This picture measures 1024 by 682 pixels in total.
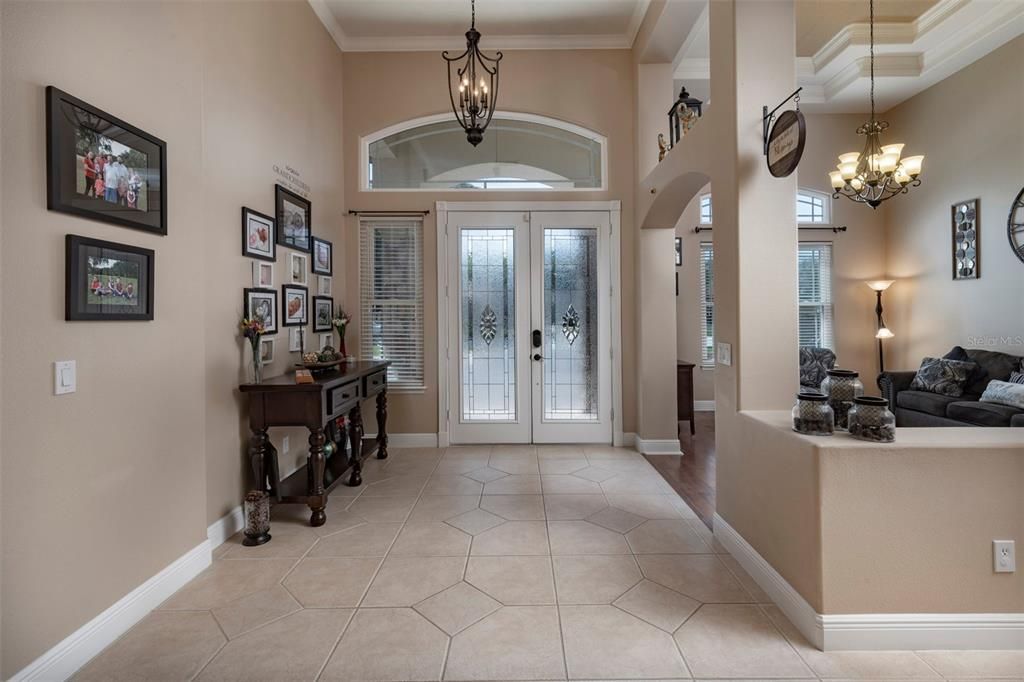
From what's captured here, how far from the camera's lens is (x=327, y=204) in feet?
14.3

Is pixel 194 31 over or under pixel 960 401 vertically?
over

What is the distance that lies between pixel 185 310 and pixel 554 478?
285 centimetres

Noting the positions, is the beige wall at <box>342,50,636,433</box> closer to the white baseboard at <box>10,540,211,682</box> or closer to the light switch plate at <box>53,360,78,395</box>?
the white baseboard at <box>10,540,211,682</box>

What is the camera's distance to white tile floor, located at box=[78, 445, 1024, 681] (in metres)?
1.77

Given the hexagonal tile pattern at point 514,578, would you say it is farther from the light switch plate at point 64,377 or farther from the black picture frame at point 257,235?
the black picture frame at point 257,235

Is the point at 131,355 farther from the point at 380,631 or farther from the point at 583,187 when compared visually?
the point at 583,187

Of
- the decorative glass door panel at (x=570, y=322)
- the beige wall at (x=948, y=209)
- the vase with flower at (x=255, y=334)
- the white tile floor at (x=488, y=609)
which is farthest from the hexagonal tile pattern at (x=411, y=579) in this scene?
the beige wall at (x=948, y=209)

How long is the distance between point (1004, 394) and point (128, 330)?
6.78 m

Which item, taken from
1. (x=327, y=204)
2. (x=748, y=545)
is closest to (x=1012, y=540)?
(x=748, y=545)

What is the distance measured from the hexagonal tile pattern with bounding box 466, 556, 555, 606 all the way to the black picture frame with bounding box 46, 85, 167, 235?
91.4 inches

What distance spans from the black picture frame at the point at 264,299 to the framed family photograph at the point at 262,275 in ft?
0.12

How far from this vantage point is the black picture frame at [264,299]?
2994mm

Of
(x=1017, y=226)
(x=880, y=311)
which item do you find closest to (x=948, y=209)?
(x=1017, y=226)

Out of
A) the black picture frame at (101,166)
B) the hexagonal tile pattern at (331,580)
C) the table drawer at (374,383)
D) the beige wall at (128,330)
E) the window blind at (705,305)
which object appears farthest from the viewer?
the window blind at (705,305)
